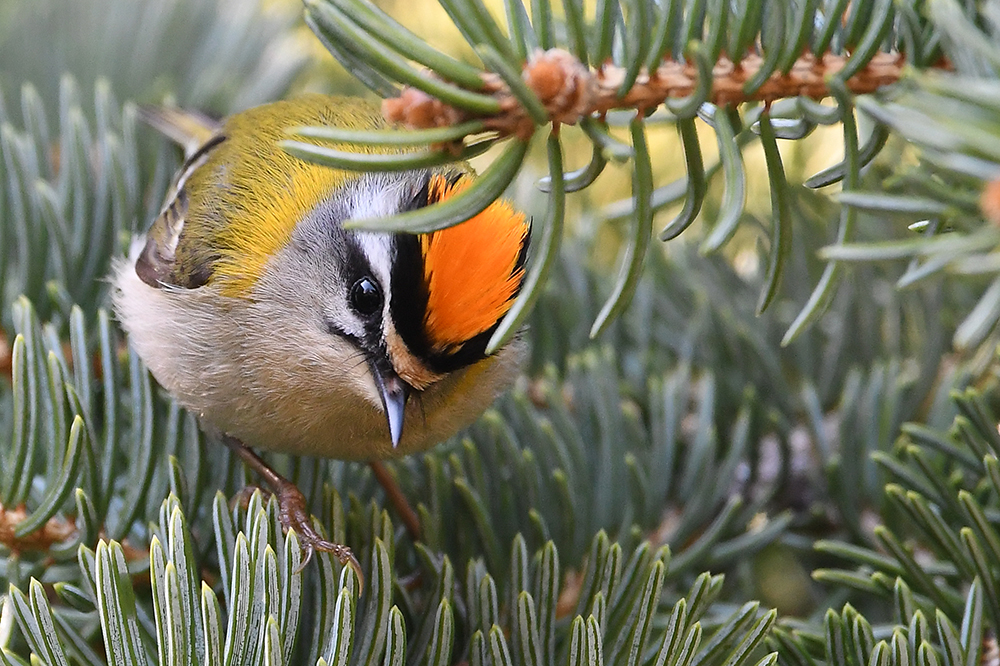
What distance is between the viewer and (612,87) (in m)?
0.60

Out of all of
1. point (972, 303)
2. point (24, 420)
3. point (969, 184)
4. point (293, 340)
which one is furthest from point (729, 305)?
point (24, 420)

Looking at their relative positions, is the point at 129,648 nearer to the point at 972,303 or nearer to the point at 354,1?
the point at 354,1

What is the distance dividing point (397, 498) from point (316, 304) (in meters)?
0.31

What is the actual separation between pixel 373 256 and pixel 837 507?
1.92ft

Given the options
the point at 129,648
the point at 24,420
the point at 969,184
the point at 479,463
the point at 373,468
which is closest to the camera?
the point at 969,184

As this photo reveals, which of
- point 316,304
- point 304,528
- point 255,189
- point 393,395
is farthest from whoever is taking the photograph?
point 255,189

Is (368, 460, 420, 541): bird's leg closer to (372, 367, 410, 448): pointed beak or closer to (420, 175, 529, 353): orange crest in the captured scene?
(372, 367, 410, 448): pointed beak

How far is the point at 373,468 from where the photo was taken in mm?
1044

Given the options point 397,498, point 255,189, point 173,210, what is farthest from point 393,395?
point 173,210

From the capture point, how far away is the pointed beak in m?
0.98

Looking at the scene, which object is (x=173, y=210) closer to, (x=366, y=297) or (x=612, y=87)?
(x=366, y=297)

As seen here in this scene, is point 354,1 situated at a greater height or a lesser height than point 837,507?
greater

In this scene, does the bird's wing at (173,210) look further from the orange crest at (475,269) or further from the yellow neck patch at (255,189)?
the orange crest at (475,269)

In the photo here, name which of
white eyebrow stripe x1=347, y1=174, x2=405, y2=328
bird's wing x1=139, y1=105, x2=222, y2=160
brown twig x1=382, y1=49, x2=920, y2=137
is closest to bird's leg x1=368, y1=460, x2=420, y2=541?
white eyebrow stripe x1=347, y1=174, x2=405, y2=328
